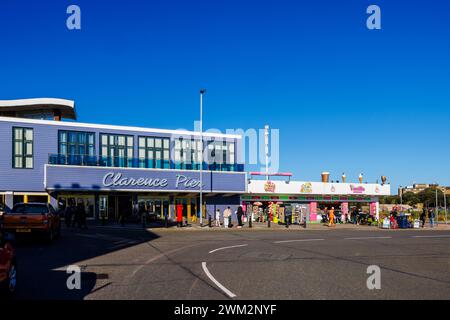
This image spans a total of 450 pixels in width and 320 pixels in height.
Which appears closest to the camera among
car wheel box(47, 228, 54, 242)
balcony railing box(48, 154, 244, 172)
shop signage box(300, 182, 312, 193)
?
car wheel box(47, 228, 54, 242)

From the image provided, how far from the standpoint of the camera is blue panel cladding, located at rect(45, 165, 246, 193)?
40688 millimetres

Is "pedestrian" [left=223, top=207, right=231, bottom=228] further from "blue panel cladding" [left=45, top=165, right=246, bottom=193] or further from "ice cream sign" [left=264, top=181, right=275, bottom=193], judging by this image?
"ice cream sign" [left=264, top=181, right=275, bottom=193]

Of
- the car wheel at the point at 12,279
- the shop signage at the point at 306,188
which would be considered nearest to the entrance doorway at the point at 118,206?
the shop signage at the point at 306,188

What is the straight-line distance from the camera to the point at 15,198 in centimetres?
4009

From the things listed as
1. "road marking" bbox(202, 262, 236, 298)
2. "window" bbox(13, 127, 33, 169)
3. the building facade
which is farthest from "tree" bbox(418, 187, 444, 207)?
"road marking" bbox(202, 262, 236, 298)

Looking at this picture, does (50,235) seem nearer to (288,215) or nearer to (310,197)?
(288,215)

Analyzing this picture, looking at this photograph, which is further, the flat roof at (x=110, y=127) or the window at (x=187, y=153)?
the window at (x=187, y=153)

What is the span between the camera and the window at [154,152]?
1807 inches

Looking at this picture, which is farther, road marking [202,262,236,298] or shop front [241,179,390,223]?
shop front [241,179,390,223]

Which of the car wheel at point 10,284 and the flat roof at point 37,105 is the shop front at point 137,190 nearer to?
the flat roof at point 37,105

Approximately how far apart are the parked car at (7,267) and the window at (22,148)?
32981mm

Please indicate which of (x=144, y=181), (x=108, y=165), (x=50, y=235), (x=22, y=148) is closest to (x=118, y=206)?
(x=144, y=181)

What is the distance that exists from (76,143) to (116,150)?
3.55m

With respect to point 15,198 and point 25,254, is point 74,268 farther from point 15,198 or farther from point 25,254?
point 15,198
